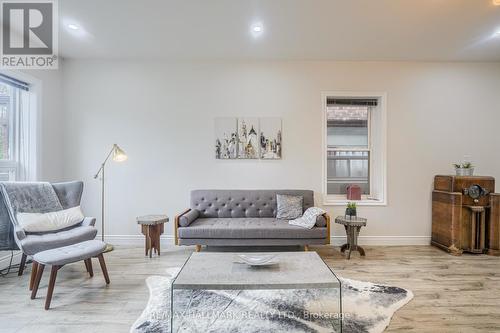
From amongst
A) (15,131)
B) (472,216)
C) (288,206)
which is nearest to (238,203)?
(288,206)

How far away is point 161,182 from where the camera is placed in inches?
169

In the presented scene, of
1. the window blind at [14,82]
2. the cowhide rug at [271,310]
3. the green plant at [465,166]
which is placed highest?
the window blind at [14,82]

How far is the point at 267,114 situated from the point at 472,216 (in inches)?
129

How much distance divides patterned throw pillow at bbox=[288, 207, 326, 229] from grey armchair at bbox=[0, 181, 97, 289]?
249cm

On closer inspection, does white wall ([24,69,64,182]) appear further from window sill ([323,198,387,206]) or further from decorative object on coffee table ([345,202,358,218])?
decorative object on coffee table ([345,202,358,218])

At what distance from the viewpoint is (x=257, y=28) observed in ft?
10.8

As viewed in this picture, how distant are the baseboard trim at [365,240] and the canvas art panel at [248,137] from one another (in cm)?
180

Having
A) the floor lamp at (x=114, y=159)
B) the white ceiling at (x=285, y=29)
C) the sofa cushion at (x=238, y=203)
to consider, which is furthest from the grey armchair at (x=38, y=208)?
the white ceiling at (x=285, y=29)

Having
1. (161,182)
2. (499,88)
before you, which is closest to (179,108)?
(161,182)

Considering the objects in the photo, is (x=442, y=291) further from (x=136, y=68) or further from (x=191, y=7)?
(x=136, y=68)

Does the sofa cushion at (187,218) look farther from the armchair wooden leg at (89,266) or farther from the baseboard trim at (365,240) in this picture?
the armchair wooden leg at (89,266)

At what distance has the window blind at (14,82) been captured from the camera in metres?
3.30

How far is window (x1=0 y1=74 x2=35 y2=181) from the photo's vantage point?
11.5 ft

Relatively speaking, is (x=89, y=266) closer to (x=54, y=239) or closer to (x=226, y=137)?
(x=54, y=239)
